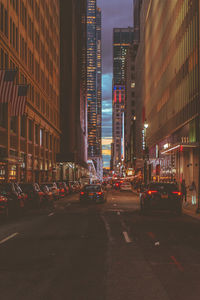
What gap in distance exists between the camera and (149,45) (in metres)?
81.3

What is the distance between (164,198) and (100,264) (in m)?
13.1

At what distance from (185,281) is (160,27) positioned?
62549 mm

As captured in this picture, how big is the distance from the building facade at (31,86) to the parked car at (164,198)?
18.7 metres

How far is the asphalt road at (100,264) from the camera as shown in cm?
662

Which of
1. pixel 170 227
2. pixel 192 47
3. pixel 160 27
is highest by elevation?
pixel 160 27

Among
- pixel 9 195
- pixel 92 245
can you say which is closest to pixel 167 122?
pixel 9 195

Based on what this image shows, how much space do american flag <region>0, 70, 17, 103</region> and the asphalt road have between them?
15649 millimetres

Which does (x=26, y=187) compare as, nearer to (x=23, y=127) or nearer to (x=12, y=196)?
(x=12, y=196)

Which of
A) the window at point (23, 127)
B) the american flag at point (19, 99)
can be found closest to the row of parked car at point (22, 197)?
the american flag at point (19, 99)

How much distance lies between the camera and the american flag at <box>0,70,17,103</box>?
1125 inches

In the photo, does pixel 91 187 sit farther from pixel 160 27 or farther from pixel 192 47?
pixel 160 27

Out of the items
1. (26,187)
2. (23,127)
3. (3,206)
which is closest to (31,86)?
(23,127)

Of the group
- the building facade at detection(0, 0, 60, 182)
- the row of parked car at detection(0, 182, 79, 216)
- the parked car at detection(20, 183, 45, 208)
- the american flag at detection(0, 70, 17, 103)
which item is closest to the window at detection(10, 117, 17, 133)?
the building facade at detection(0, 0, 60, 182)

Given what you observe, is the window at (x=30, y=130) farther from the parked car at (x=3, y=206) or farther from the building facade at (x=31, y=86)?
the parked car at (x=3, y=206)
